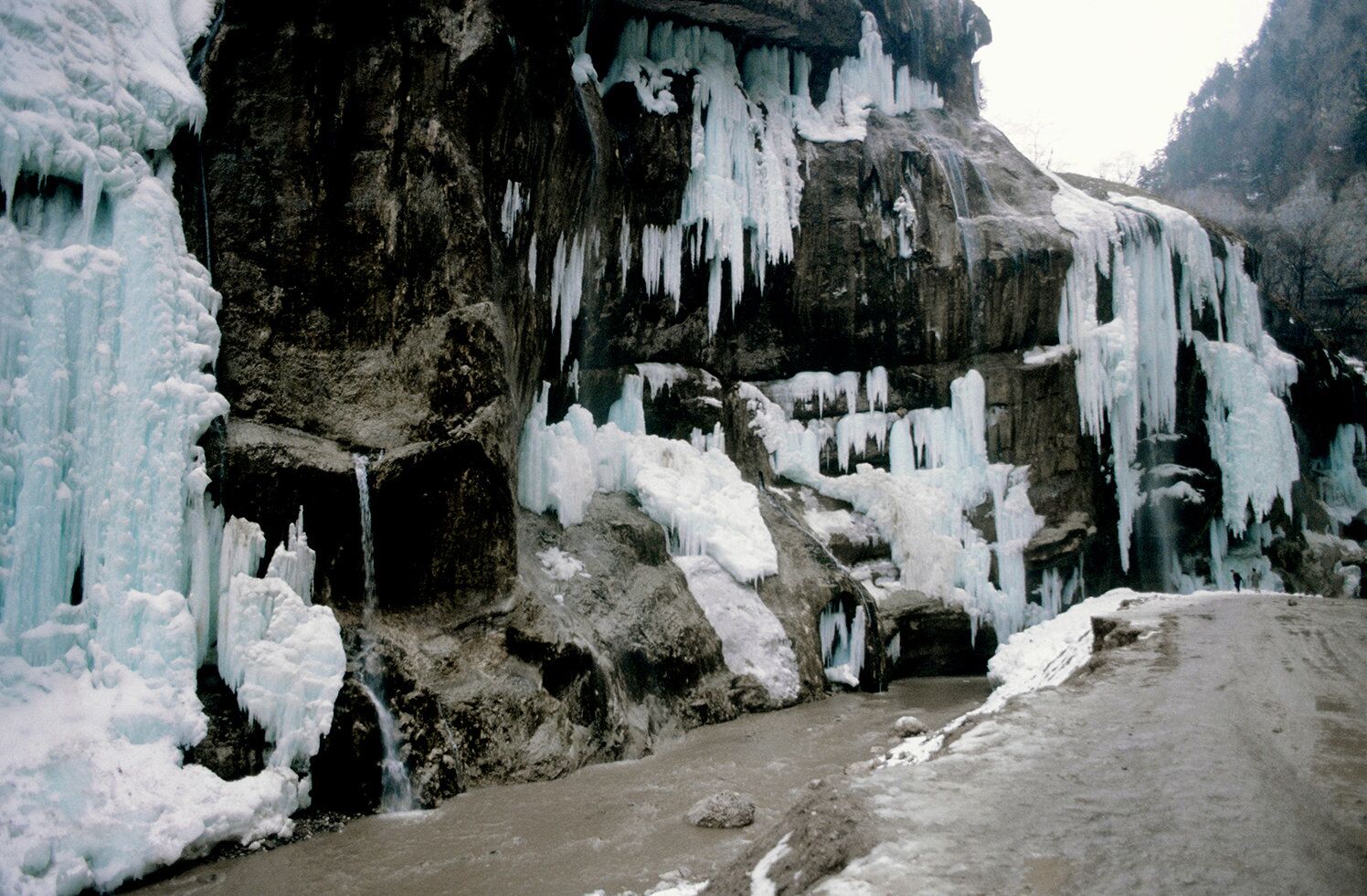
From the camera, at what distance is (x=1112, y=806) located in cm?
397

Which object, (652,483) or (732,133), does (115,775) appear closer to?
(652,483)

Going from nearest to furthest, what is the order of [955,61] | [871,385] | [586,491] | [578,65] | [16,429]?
[16,429]
[586,491]
[578,65]
[871,385]
[955,61]

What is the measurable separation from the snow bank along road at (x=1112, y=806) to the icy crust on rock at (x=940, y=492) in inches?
415

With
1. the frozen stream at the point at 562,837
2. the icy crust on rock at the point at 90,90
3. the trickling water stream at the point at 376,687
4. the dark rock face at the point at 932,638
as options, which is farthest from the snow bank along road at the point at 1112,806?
the dark rock face at the point at 932,638

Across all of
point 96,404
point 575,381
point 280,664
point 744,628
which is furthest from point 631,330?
point 96,404

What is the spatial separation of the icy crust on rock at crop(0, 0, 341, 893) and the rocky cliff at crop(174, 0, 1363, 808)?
660mm

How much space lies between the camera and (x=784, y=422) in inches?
703

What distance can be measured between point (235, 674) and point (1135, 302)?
18.8 meters

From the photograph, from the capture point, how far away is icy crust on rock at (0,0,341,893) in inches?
234

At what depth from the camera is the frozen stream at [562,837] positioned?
575 centimetres

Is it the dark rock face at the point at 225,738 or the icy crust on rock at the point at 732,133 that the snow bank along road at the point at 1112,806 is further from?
the icy crust on rock at the point at 732,133

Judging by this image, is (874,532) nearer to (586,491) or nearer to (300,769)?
(586,491)

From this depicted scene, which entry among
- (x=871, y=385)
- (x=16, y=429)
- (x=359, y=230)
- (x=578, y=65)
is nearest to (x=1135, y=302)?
(x=871, y=385)

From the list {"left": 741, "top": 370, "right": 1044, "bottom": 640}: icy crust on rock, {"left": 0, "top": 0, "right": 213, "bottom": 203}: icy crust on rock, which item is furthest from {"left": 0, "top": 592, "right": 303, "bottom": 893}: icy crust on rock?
{"left": 741, "top": 370, "right": 1044, "bottom": 640}: icy crust on rock
